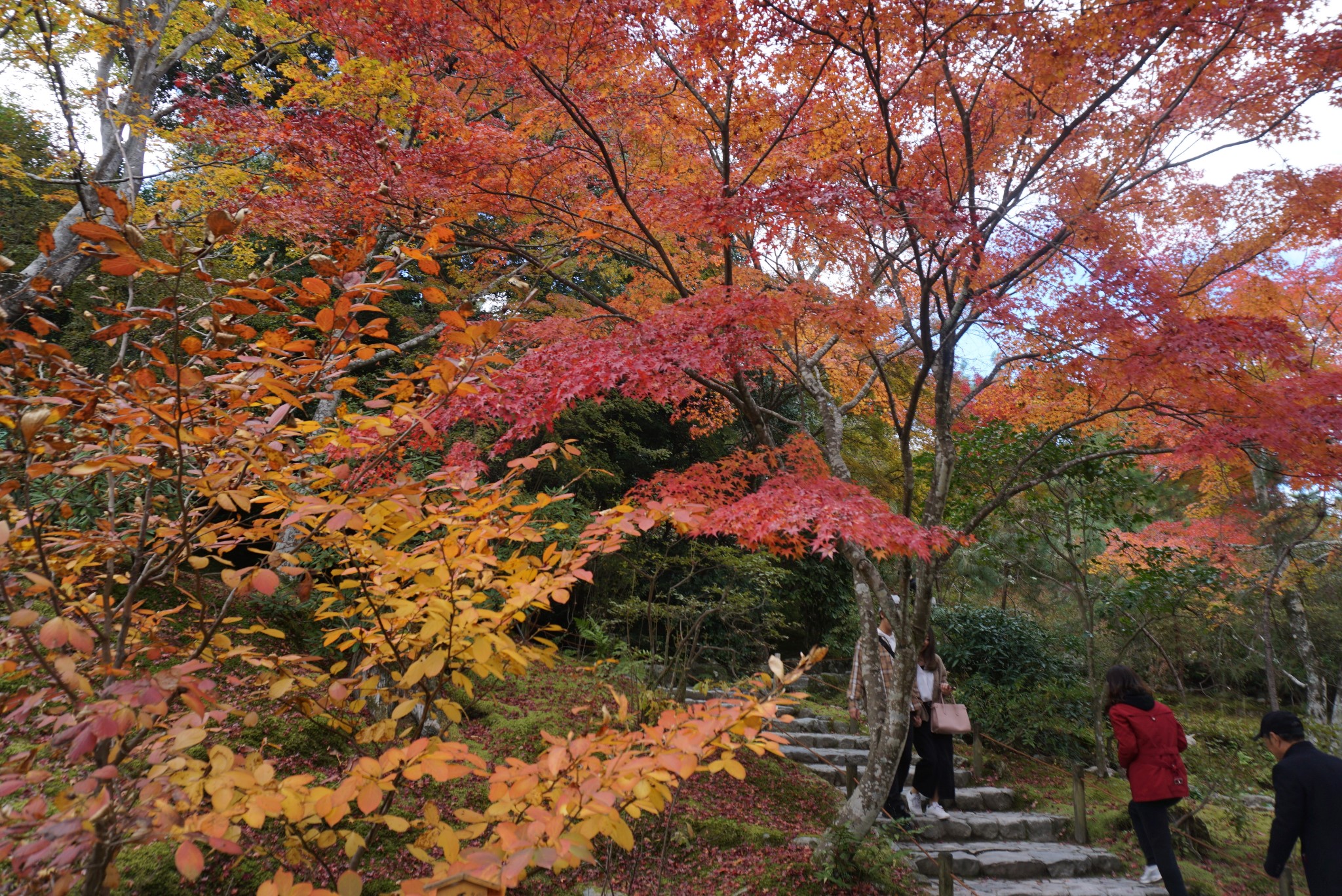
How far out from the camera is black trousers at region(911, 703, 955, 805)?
18.2 ft

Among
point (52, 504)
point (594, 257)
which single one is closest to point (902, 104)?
point (594, 257)

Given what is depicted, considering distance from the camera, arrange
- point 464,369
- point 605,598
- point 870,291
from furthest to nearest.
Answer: point 605,598, point 870,291, point 464,369

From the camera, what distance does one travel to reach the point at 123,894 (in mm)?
2859

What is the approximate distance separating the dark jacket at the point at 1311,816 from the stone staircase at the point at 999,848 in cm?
184

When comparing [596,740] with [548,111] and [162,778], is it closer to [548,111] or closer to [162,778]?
[162,778]

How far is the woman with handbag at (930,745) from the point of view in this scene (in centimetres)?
550

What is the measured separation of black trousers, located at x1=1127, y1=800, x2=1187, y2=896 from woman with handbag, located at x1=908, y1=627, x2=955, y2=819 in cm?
146

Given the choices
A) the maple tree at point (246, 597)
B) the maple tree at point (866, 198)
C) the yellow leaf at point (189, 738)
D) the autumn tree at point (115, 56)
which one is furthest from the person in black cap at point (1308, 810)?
the autumn tree at point (115, 56)

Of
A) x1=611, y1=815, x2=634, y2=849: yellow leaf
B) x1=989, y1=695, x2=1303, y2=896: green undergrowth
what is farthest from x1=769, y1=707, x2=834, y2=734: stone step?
x1=611, y1=815, x2=634, y2=849: yellow leaf

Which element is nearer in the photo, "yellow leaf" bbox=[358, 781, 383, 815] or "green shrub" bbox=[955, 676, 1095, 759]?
"yellow leaf" bbox=[358, 781, 383, 815]

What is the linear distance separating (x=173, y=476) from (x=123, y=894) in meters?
2.55

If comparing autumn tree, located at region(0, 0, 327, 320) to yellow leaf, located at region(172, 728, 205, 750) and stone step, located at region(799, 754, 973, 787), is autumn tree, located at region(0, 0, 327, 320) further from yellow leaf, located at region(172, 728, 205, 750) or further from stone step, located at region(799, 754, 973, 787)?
stone step, located at region(799, 754, 973, 787)

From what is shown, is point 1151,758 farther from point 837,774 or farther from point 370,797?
point 370,797

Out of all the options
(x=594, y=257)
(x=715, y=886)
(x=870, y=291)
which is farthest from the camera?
(x=594, y=257)
